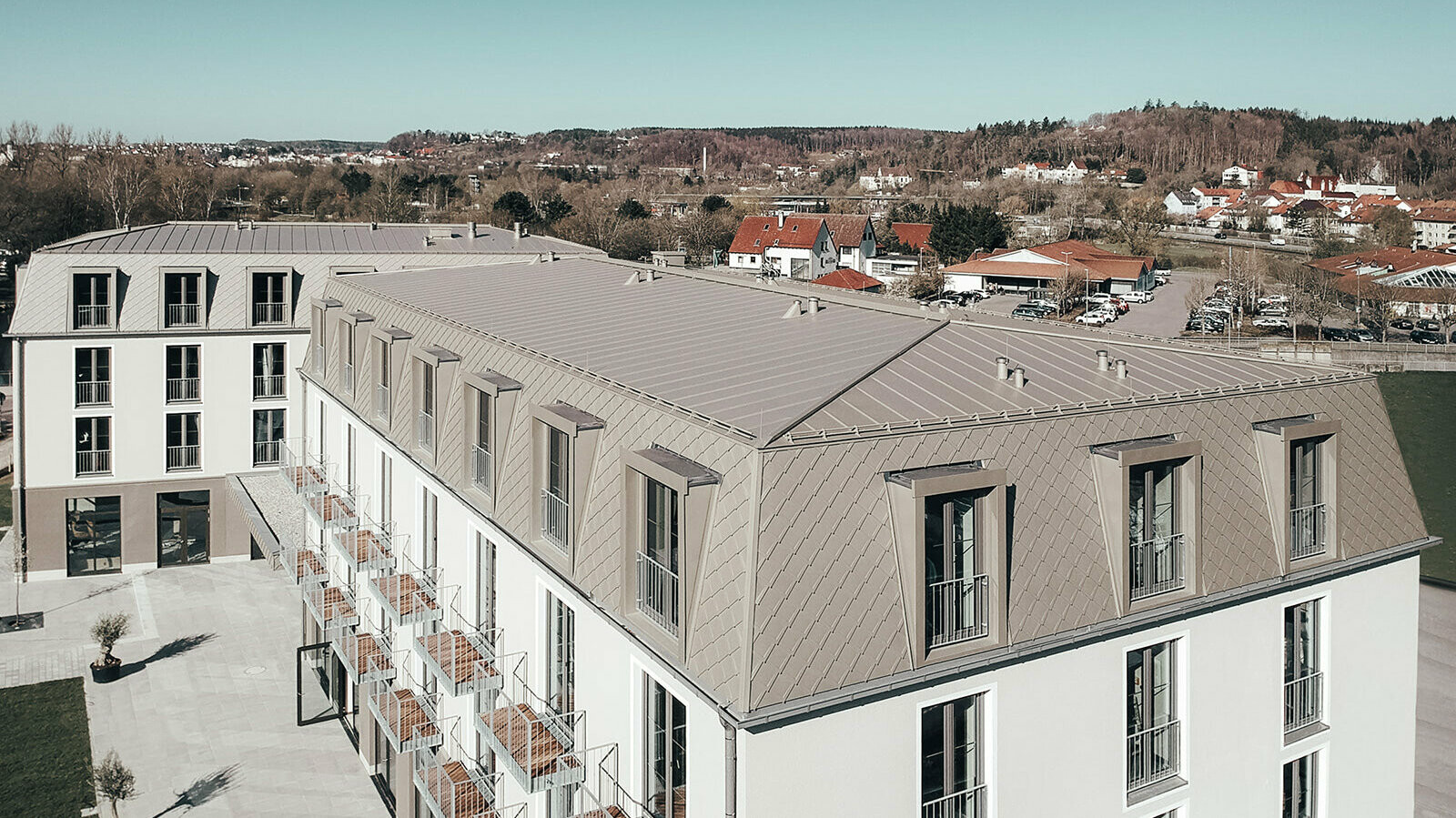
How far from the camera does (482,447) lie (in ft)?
50.0

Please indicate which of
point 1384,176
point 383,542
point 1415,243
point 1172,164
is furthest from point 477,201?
point 1384,176

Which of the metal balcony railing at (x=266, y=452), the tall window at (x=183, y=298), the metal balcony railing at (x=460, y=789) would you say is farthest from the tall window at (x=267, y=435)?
the metal balcony railing at (x=460, y=789)

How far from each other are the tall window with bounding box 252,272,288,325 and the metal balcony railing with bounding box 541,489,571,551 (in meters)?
21.5

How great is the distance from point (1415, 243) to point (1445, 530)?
69510 mm

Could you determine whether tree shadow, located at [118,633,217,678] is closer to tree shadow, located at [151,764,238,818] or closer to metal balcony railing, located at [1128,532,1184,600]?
tree shadow, located at [151,764,238,818]

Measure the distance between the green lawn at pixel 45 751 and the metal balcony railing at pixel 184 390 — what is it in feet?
30.6

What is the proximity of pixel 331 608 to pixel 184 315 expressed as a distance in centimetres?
1485

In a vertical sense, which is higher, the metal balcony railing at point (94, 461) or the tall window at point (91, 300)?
the tall window at point (91, 300)

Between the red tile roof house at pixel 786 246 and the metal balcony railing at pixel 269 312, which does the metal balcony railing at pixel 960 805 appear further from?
the red tile roof house at pixel 786 246

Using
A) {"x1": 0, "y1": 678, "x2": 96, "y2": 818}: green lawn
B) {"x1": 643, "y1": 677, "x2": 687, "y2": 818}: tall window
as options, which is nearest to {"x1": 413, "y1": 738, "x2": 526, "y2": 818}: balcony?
{"x1": 643, "y1": 677, "x2": 687, "y2": 818}: tall window

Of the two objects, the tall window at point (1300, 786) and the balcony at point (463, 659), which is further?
the balcony at point (463, 659)

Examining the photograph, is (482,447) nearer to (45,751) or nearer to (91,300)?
(45,751)

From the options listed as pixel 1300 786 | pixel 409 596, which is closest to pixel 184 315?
pixel 409 596

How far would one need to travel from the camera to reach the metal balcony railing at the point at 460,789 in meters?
13.6
